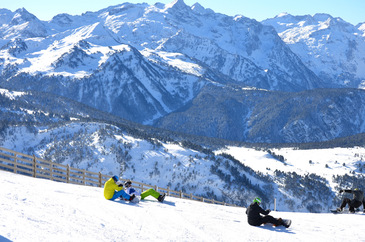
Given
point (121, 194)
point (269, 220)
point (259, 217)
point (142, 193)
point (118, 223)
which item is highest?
point (118, 223)

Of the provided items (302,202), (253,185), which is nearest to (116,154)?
Answer: (253,185)

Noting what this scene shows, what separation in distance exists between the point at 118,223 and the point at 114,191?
604 cm

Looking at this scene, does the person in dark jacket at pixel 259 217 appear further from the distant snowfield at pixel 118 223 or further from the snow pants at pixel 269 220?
the distant snowfield at pixel 118 223

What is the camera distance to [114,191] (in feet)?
77.7

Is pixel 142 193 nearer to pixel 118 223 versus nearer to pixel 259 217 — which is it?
pixel 118 223

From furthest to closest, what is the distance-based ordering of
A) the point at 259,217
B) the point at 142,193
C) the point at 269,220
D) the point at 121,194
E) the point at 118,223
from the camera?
the point at 142,193, the point at 121,194, the point at 259,217, the point at 269,220, the point at 118,223

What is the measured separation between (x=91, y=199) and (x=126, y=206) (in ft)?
6.65

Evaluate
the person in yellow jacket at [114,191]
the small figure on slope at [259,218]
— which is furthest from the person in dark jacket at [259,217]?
the person in yellow jacket at [114,191]

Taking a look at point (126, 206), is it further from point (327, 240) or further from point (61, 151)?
point (61, 151)

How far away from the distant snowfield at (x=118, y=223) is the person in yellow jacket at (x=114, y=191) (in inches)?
19.6

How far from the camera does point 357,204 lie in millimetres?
26469

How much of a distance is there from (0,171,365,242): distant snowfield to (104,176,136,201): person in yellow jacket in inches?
19.6

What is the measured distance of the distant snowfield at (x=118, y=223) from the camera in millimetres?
15156

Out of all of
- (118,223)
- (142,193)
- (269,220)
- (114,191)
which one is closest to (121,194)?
(114,191)
